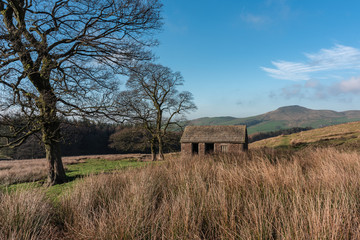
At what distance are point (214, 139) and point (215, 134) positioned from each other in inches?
33.4

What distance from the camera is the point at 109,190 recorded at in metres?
4.69

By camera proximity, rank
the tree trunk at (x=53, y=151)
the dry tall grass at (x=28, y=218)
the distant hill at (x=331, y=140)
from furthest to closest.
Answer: the distant hill at (x=331, y=140), the tree trunk at (x=53, y=151), the dry tall grass at (x=28, y=218)

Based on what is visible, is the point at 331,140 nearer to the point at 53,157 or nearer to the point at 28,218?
the point at 53,157

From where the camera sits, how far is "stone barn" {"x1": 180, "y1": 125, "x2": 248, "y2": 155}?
77.2 ft

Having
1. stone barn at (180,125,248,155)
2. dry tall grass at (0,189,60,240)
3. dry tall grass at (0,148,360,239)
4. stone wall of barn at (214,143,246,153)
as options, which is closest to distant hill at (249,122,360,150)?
stone wall of barn at (214,143,246,153)

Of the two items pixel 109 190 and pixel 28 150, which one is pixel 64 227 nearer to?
pixel 109 190

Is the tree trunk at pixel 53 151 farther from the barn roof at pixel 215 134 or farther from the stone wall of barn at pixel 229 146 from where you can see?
the stone wall of barn at pixel 229 146

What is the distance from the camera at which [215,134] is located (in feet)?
81.9

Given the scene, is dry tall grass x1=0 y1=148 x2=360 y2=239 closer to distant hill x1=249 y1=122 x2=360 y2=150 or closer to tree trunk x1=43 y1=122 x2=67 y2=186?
tree trunk x1=43 y1=122 x2=67 y2=186

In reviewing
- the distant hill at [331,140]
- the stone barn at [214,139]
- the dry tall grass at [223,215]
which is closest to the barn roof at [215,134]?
the stone barn at [214,139]

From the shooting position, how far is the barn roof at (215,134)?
23.9 meters

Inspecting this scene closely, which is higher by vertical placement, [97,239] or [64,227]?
[97,239]

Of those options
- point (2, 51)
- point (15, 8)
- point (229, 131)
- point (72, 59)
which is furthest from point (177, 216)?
point (229, 131)

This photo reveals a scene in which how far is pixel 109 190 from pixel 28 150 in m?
43.7
